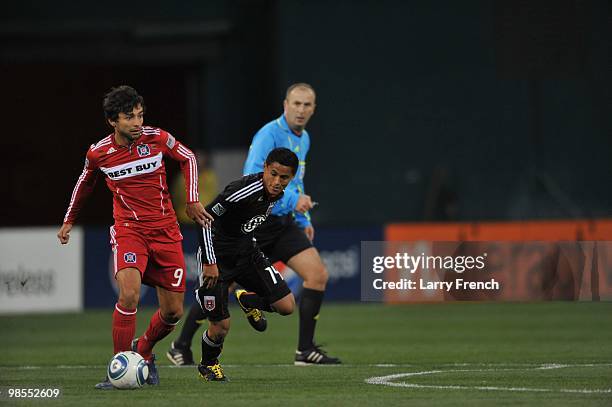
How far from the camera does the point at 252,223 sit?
10047 mm

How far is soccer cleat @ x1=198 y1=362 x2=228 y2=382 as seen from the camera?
9789 mm

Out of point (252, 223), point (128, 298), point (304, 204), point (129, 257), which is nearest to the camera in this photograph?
point (128, 298)

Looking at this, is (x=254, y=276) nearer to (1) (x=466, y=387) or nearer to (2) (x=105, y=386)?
(2) (x=105, y=386)

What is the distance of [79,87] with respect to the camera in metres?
28.1

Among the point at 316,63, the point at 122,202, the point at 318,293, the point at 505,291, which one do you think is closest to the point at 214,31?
the point at 316,63

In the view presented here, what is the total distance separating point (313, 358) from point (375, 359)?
750 millimetres

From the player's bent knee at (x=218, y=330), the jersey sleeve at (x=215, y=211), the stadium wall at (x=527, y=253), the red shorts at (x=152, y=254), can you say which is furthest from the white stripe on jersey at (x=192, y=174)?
the stadium wall at (x=527, y=253)

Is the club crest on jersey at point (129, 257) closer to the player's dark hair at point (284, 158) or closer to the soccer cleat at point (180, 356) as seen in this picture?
the player's dark hair at point (284, 158)

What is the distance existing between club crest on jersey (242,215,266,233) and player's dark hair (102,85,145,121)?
1.24m

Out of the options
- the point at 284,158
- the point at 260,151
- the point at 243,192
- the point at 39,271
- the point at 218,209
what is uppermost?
the point at 260,151

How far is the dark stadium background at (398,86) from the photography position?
24.1 meters

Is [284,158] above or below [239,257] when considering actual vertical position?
above

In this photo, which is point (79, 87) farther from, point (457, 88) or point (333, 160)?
point (457, 88)

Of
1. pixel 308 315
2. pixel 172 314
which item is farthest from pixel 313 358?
pixel 172 314
